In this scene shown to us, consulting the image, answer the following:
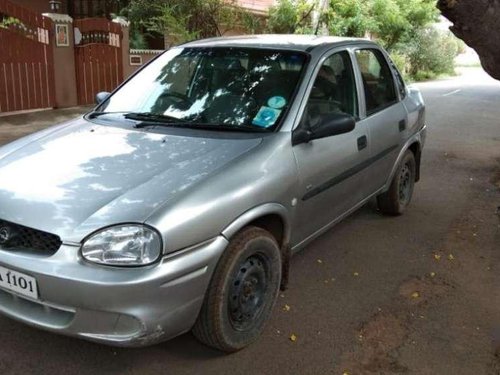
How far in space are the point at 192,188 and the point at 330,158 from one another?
1.33 metres

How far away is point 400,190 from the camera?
18.6ft

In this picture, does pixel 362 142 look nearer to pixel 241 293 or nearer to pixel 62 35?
pixel 241 293

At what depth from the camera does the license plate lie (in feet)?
9.03

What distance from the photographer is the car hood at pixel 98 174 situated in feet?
9.11

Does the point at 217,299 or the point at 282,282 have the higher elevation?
the point at 217,299

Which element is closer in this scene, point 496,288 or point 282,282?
point 282,282

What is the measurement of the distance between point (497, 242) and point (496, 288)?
106 cm

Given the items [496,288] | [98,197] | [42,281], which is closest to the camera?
[42,281]

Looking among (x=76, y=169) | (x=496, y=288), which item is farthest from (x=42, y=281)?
(x=496, y=288)

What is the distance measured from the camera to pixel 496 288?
428cm

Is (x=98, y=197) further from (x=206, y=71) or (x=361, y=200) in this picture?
(x=361, y=200)

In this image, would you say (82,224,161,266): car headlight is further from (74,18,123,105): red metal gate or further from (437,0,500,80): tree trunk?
(74,18,123,105): red metal gate

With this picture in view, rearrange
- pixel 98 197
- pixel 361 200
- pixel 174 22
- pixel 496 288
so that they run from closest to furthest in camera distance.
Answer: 1. pixel 98 197
2. pixel 496 288
3. pixel 361 200
4. pixel 174 22

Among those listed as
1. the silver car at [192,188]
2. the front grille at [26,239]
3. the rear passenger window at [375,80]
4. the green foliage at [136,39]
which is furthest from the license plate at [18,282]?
the green foliage at [136,39]
